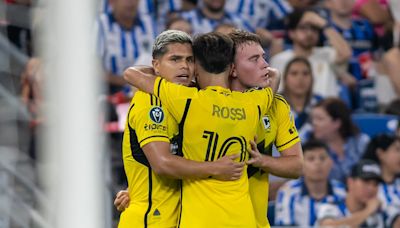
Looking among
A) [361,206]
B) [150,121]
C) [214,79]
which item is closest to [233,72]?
[214,79]

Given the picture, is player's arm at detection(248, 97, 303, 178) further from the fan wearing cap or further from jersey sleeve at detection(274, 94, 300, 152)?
the fan wearing cap

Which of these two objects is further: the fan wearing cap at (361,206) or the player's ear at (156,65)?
the fan wearing cap at (361,206)

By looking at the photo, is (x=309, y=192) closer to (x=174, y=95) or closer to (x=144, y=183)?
(x=144, y=183)

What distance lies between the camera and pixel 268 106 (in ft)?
16.1

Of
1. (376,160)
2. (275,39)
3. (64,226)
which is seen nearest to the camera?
(64,226)

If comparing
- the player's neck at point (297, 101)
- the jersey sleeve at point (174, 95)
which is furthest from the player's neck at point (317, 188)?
the jersey sleeve at point (174, 95)

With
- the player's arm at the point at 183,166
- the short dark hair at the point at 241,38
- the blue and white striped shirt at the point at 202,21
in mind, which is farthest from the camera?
the blue and white striped shirt at the point at 202,21

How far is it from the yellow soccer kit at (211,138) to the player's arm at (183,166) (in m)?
0.07

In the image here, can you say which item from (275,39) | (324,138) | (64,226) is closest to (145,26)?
(275,39)

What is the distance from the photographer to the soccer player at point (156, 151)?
15.4 ft

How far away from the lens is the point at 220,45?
476cm

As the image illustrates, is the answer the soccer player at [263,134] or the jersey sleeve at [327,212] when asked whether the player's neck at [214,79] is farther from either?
the jersey sleeve at [327,212]

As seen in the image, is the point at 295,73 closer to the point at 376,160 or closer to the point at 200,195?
the point at 376,160

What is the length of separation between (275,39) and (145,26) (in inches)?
47.6
